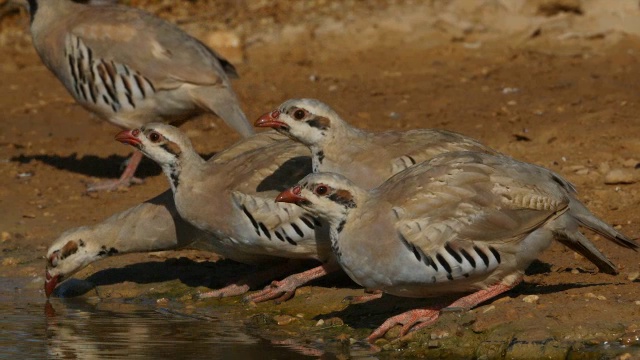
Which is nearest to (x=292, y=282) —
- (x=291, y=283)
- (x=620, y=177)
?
(x=291, y=283)

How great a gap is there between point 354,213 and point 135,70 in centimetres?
479

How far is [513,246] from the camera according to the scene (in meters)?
7.54

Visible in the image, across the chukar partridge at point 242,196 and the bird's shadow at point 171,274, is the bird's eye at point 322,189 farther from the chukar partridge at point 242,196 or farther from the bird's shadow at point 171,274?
the bird's shadow at point 171,274

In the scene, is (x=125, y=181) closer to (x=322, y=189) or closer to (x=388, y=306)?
(x=388, y=306)

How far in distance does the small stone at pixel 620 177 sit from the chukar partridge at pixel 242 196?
2.66 meters

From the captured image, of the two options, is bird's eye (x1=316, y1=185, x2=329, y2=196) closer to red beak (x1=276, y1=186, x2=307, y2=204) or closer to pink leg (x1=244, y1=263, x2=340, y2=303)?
red beak (x1=276, y1=186, x2=307, y2=204)

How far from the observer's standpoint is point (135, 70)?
471 inches

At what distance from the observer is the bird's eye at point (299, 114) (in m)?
8.73

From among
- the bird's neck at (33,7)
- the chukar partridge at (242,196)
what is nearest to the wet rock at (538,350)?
the chukar partridge at (242,196)

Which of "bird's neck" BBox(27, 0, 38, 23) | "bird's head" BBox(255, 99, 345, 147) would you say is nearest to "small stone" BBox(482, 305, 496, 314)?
"bird's head" BBox(255, 99, 345, 147)

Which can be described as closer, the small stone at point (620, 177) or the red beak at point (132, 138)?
the red beak at point (132, 138)

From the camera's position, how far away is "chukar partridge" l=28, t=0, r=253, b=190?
11.9 m

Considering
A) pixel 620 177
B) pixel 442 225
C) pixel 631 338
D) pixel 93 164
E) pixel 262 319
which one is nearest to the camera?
pixel 631 338

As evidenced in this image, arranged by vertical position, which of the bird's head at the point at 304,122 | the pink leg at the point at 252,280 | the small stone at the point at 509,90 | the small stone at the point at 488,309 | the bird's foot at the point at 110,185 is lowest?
the bird's foot at the point at 110,185
